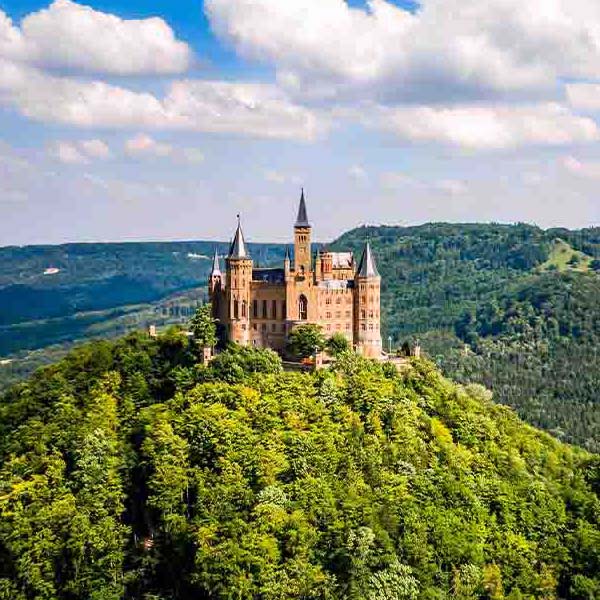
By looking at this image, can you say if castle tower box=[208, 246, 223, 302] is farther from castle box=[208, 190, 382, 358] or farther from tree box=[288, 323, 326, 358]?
tree box=[288, 323, 326, 358]

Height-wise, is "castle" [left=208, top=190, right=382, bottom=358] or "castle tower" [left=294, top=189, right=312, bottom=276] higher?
"castle tower" [left=294, top=189, right=312, bottom=276]

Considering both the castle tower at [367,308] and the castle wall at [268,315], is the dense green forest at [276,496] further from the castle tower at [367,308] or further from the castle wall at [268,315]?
the castle wall at [268,315]

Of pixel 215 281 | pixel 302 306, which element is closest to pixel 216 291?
pixel 215 281

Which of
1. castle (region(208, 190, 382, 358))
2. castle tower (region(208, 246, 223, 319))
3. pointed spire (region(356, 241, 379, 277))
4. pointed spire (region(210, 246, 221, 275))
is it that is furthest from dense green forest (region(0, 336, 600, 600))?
pointed spire (region(356, 241, 379, 277))

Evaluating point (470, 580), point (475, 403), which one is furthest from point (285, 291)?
point (470, 580)

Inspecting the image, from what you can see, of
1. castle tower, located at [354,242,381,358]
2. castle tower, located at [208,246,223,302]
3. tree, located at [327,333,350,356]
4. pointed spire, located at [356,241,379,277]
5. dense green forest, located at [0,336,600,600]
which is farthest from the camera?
castle tower, located at [208,246,223,302]

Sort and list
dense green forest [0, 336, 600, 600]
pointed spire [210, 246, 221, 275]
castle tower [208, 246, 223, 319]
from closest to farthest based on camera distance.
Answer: dense green forest [0, 336, 600, 600], castle tower [208, 246, 223, 319], pointed spire [210, 246, 221, 275]

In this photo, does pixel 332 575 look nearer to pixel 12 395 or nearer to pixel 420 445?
pixel 420 445
